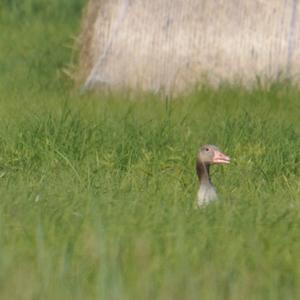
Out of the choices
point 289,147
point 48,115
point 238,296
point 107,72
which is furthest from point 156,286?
point 107,72

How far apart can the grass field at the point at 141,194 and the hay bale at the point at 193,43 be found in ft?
1.46

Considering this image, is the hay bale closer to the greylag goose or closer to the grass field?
the grass field

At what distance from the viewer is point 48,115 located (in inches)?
412

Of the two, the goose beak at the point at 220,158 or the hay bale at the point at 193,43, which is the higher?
the goose beak at the point at 220,158

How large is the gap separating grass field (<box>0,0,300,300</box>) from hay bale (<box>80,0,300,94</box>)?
0.45m

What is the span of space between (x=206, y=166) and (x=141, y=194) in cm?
95

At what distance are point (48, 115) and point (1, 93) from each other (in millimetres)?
2108

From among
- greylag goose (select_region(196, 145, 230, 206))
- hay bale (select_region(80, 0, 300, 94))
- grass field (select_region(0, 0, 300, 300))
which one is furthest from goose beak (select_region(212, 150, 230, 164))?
hay bale (select_region(80, 0, 300, 94))

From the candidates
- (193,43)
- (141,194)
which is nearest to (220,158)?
(141,194)

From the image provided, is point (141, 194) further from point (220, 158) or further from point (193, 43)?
point (193, 43)

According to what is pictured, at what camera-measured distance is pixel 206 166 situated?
8773 millimetres

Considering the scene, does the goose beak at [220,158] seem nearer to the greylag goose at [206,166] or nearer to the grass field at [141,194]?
the greylag goose at [206,166]

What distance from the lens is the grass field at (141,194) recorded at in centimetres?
612

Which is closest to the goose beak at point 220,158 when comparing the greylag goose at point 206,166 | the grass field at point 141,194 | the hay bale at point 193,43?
the greylag goose at point 206,166
